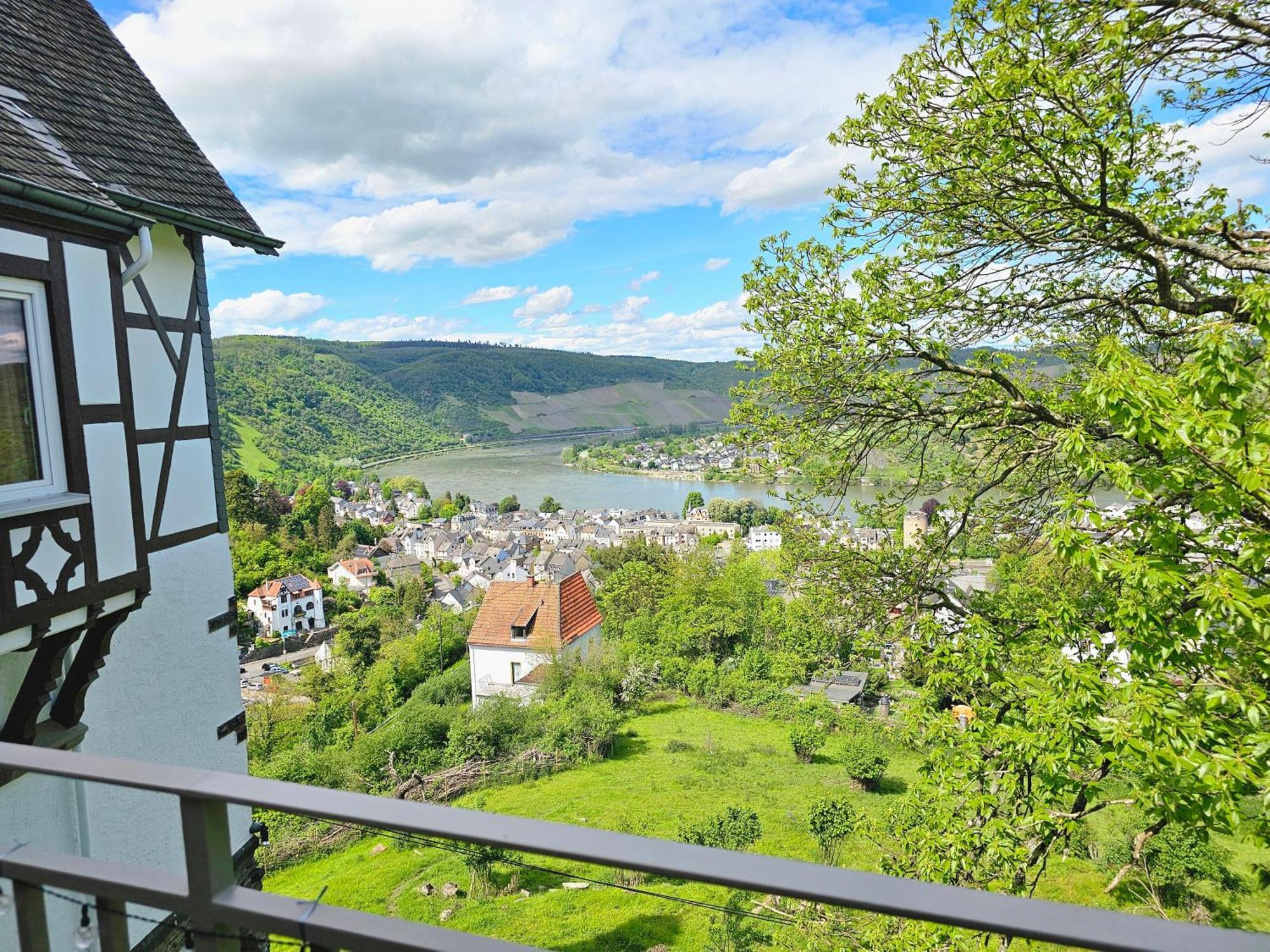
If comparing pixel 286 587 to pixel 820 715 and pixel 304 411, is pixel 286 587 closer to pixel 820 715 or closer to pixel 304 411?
pixel 820 715

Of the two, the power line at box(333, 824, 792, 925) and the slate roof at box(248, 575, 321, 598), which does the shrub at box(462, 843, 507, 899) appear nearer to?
the power line at box(333, 824, 792, 925)

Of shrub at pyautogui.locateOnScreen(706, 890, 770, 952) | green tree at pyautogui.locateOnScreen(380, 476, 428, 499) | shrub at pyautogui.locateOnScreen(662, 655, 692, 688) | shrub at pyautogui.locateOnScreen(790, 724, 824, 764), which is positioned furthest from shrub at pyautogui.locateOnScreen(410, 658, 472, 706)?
green tree at pyautogui.locateOnScreen(380, 476, 428, 499)

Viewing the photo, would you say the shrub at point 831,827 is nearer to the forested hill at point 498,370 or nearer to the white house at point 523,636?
the white house at point 523,636

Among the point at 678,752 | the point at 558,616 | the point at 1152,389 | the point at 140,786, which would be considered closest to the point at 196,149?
the point at 140,786

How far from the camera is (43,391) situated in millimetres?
3422

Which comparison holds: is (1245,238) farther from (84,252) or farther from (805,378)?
(84,252)

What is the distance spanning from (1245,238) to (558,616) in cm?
2234

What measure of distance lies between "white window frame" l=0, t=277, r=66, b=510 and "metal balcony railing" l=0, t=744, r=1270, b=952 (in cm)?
282

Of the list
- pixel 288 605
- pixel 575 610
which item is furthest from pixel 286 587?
pixel 575 610

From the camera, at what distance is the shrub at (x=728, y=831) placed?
41.2ft

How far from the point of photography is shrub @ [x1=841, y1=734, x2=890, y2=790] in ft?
59.6

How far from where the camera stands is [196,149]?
569cm

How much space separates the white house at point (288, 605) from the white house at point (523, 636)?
19420mm

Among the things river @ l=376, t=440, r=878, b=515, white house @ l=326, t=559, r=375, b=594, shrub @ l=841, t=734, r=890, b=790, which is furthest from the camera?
river @ l=376, t=440, r=878, b=515
